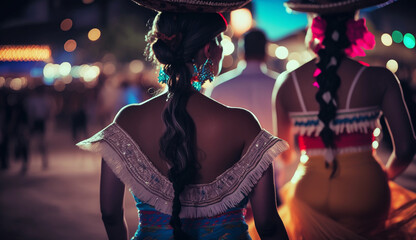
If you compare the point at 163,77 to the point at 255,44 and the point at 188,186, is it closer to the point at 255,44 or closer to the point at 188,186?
the point at 188,186

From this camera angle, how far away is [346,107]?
314 centimetres

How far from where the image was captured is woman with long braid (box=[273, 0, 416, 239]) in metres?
3.03

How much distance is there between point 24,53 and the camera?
29.0 meters

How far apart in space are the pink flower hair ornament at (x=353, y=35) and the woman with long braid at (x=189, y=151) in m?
1.09

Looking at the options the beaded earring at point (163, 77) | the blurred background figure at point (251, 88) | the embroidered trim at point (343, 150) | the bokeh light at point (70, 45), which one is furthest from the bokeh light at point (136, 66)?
the beaded earring at point (163, 77)

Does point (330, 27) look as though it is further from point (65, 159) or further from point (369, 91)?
point (65, 159)

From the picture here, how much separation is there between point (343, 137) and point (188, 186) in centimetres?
133

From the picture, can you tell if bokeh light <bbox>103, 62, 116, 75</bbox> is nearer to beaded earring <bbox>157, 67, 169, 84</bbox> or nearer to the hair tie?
beaded earring <bbox>157, 67, 169, 84</bbox>

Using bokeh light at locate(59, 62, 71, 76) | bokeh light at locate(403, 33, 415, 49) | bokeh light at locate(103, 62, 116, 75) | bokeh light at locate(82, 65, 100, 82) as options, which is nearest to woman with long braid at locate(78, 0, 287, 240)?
bokeh light at locate(403, 33, 415, 49)

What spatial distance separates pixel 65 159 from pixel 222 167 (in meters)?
13.2

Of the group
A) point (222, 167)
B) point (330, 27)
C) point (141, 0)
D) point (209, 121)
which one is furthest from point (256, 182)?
point (330, 27)

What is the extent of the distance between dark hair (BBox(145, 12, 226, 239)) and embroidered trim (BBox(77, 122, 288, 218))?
0.08 metres

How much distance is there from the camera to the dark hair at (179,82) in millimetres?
2182

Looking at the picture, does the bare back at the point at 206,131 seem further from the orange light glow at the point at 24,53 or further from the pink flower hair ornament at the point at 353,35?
the orange light glow at the point at 24,53
